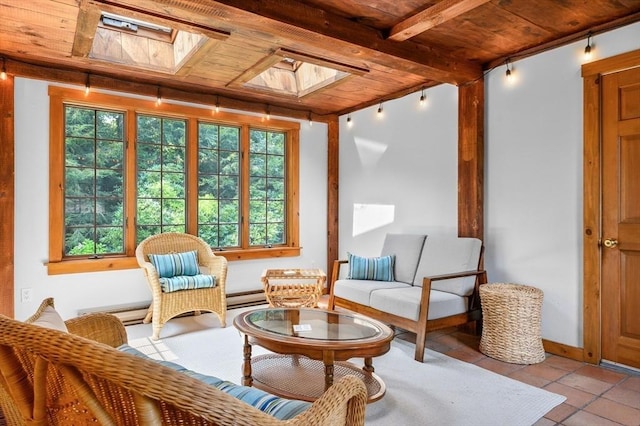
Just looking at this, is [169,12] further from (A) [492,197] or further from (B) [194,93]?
(A) [492,197]

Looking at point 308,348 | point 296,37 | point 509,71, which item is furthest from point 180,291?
point 509,71

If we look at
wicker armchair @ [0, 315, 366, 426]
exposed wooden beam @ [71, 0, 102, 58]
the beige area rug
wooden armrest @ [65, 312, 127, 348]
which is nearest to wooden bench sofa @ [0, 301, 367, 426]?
wicker armchair @ [0, 315, 366, 426]

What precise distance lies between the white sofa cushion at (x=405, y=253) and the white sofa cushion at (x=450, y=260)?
2.5 inches

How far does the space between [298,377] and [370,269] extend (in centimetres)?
171

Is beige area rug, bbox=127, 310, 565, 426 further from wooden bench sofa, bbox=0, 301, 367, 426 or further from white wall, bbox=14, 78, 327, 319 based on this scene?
wooden bench sofa, bbox=0, 301, 367, 426

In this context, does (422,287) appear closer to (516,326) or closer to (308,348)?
(516,326)

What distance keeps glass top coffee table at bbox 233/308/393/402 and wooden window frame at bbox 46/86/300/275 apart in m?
2.09

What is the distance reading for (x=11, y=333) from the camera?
33.1 inches

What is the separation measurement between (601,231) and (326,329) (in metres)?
2.23

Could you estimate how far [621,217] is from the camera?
2971mm

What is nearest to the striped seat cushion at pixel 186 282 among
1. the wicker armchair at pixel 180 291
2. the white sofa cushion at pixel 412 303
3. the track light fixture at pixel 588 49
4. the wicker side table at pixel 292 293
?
the wicker armchair at pixel 180 291

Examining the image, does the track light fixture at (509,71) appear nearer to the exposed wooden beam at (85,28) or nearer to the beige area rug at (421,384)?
the beige area rug at (421,384)

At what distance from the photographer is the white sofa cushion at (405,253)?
403 cm

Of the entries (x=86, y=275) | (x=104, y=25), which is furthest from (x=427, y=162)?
(x=86, y=275)
